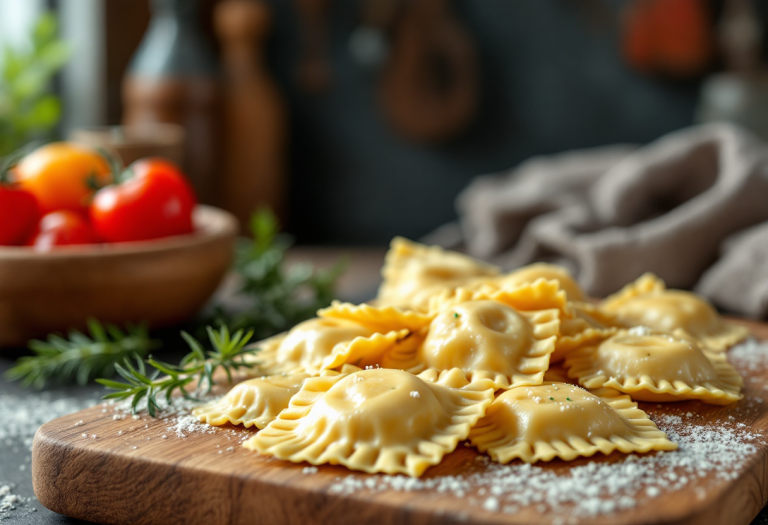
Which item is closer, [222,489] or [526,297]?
[222,489]

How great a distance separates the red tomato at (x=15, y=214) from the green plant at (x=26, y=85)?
136 centimetres

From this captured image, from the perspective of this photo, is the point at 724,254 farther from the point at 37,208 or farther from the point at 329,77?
the point at 329,77

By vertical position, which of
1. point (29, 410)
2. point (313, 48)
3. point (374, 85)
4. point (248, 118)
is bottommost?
point (29, 410)

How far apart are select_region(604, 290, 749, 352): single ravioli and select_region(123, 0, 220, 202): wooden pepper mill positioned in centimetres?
234

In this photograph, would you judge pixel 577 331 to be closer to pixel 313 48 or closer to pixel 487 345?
pixel 487 345

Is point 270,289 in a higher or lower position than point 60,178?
lower

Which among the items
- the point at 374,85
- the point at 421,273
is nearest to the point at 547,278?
the point at 421,273

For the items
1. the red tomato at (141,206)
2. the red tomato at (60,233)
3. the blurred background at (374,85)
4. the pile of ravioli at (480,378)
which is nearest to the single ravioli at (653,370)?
the pile of ravioli at (480,378)

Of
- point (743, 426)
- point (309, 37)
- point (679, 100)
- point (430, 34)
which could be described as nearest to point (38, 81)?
point (309, 37)

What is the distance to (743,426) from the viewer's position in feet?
4.26

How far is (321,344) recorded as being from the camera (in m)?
1.46

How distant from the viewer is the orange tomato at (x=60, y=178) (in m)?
2.06

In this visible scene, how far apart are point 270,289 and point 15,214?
0.66 meters

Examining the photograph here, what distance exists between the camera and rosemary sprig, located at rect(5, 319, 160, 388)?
1756mm
